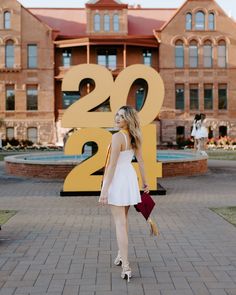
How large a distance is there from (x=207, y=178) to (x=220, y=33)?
1220 inches

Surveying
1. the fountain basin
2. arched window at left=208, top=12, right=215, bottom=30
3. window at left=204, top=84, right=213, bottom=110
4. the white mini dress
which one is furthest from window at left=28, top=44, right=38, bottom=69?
the white mini dress

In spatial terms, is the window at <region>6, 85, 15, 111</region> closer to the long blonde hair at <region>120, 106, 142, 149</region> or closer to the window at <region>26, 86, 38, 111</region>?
the window at <region>26, 86, 38, 111</region>

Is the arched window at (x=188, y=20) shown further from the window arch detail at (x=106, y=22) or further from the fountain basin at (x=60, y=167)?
the fountain basin at (x=60, y=167)

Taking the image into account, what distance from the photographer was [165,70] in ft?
148

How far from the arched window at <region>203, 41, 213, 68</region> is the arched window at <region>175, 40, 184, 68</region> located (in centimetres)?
218

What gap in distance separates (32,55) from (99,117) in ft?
109

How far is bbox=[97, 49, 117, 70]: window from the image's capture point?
150 feet

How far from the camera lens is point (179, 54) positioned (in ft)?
149

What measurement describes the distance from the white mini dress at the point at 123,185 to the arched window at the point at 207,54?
136ft

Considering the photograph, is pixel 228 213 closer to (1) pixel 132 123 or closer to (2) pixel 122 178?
(2) pixel 122 178

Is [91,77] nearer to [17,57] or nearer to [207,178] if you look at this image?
[207,178]

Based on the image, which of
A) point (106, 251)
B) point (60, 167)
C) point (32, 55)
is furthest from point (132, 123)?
point (32, 55)


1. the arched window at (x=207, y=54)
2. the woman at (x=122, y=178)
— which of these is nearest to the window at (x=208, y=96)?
the arched window at (x=207, y=54)

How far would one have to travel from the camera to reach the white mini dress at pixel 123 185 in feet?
18.1
